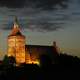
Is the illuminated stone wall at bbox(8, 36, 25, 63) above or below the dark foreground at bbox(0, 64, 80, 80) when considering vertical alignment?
above

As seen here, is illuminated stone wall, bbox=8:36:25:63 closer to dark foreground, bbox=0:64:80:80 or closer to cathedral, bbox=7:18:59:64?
cathedral, bbox=7:18:59:64

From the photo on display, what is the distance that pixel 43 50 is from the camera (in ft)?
442

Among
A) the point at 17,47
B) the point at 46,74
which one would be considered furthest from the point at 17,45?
the point at 46,74

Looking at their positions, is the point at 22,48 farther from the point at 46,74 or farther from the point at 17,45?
the point at 46,74

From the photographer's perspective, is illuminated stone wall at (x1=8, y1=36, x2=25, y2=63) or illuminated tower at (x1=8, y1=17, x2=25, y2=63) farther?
illuminated tower at (x1=8, y1=17, x2=25, y2=63)

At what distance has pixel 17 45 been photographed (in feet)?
441

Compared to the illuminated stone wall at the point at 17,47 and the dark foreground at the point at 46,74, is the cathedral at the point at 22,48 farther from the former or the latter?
the dark foreground at the point at 46,74

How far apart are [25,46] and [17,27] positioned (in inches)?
331

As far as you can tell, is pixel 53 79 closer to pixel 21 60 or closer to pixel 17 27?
pixel 21 60

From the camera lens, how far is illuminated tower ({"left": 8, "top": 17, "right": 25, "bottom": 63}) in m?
132

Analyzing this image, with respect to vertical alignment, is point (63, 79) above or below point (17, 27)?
below

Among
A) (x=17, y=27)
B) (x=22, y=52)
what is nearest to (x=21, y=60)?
(x=22, y=52)

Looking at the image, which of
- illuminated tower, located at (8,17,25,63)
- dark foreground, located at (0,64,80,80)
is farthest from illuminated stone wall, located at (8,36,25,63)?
dark foreground, located at (0,64,80,80)

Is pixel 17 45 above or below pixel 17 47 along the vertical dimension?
above
